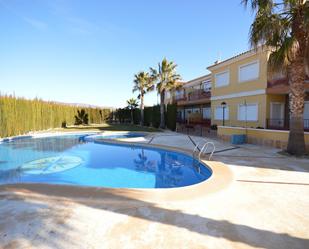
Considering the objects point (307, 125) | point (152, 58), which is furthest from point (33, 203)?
point (152, 58)

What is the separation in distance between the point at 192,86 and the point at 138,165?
2411 centimetres

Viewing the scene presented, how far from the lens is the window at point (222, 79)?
21.5 meters

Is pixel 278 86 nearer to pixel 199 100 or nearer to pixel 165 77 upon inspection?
pixel 199 100

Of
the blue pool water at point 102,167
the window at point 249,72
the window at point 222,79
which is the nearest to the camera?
the blue pool water at point 102,167

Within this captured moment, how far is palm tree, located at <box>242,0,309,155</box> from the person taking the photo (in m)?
9.78

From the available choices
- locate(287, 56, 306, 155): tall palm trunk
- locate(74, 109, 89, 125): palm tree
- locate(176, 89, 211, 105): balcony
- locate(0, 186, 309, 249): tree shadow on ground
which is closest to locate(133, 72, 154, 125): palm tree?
locate(176, 89, 211, 105): balcony

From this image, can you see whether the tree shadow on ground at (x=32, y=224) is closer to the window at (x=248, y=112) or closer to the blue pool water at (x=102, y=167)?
the blue pool water at (x=102, y=167)

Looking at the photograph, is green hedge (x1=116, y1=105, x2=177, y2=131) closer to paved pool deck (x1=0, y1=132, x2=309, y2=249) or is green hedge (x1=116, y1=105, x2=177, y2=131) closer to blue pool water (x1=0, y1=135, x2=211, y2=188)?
blue pool water (x1=0, y1=135, x2=211, y2=188)

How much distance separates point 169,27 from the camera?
21250 mm

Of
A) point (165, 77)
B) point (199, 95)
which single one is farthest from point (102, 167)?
point (199, 95)

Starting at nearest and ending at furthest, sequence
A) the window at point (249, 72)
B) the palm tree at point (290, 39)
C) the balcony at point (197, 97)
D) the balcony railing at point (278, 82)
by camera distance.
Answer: the palm tree at point (290, 39) → the balcony railing at point (278, 82) → the window at point (249, 72) → the balcony at point (197, 97)

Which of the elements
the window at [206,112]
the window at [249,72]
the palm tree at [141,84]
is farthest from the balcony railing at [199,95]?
the palm tree at [141,84]

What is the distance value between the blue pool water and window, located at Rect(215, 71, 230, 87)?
1185cm

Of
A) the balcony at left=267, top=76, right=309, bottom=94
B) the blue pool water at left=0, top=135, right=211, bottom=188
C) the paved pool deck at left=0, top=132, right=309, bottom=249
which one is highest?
the balcony at left=267, top=76, right=309, bottom=94
